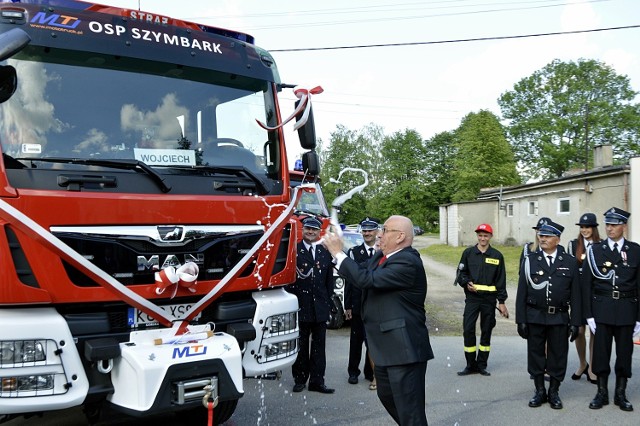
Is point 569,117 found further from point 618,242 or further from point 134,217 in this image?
point 134,217

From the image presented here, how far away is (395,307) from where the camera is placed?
4324mm

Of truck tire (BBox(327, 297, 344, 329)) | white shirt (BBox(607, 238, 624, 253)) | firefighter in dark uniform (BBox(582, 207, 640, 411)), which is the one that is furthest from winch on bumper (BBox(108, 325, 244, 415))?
truck tire (BBox(327, 297, 344, 329))

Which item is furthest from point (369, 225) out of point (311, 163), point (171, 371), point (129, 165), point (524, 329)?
point (171, 371)

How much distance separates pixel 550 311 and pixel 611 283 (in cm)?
69

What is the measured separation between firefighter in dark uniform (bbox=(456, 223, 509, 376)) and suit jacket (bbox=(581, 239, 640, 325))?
127cm

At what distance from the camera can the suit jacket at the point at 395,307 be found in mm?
4242

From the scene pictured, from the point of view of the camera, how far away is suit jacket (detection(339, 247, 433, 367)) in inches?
167

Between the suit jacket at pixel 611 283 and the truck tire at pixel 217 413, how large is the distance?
3745 mm

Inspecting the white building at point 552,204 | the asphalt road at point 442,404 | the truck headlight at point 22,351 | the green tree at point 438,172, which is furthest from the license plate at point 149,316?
the green tree at point 438,172

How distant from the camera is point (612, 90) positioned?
171 feet

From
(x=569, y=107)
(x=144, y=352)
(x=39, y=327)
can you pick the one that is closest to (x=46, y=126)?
(x=39, y=327)

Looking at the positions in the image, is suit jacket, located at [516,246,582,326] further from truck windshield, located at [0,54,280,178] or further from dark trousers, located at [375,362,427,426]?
truck windshield, located at [0,54,280,178]

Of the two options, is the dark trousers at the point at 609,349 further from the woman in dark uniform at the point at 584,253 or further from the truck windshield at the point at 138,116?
the truck windshield at the point at 138,116

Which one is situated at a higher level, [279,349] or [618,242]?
[618,242]
